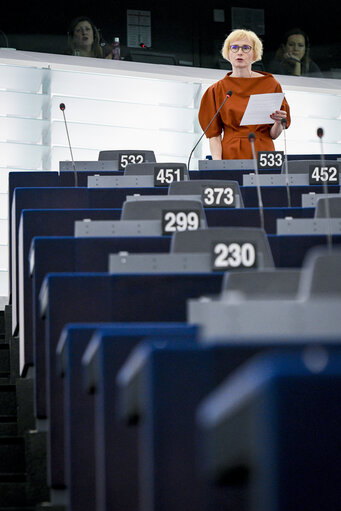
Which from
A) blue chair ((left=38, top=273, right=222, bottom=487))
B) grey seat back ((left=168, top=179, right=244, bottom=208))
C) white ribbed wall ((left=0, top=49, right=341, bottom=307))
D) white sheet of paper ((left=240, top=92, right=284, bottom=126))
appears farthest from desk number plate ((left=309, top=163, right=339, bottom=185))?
Result: white ribbed wall ((left=0, top=49, right=341, bottom=307))

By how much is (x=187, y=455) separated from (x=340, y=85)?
999 cm

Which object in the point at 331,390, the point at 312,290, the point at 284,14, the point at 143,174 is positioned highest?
the point at 284,14

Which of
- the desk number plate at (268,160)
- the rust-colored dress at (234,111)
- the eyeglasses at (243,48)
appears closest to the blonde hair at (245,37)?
the eyeglasses at (243,48)

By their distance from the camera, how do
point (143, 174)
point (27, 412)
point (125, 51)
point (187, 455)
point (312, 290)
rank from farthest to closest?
1. point (125, 51)
2. point (143, 174)
3. point (27, 412)
4. point (312, 290)
5. point (187, 455)

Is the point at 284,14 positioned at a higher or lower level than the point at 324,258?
higher

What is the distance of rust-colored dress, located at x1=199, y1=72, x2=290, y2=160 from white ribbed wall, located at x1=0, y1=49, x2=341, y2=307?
3284 mm

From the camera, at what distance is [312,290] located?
8.64 ft

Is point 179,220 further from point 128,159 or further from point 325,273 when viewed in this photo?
point 128,159

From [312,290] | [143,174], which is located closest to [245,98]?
[143,174]

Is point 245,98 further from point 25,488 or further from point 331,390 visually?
point 331,390

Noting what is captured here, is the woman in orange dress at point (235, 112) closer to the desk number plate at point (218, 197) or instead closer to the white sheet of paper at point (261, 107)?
the white sheet of paper at point (261, 107)

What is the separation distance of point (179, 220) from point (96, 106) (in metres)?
6.71

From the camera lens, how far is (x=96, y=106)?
11055 mm

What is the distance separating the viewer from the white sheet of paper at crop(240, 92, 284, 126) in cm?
698
